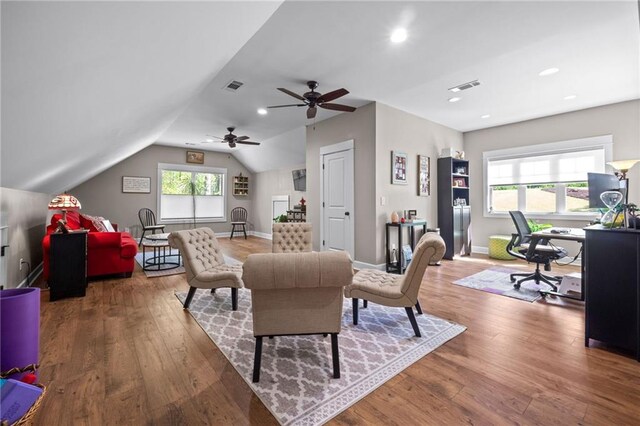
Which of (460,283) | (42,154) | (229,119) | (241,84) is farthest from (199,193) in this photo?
(460,283)

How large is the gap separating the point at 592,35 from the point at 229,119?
530cm

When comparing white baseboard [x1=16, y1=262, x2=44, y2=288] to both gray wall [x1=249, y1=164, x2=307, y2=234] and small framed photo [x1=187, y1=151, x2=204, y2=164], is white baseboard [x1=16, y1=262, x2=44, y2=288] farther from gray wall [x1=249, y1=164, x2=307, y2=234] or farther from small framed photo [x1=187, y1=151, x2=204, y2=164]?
gray wall [x1=249, y1=164, x2=307, y2=234]

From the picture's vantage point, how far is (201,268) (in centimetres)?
303

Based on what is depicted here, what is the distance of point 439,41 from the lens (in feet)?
9.25

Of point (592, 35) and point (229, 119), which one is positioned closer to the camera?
point (592, 35)

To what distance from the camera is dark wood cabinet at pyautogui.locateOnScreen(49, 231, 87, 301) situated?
3266mm

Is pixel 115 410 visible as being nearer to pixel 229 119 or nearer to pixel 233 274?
pixel 233 274

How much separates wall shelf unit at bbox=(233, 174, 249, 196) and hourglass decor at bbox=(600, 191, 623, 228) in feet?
29.2

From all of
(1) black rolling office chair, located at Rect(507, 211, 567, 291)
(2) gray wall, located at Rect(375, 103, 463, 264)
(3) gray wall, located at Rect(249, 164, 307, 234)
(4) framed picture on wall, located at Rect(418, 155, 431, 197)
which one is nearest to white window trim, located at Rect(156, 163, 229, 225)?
(3) gray wall, located at Rect(249, 164, 307, 234)

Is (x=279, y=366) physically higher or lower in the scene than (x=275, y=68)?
lower

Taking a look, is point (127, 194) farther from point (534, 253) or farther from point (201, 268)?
point (534, 253)

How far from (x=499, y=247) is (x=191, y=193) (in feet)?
27.2

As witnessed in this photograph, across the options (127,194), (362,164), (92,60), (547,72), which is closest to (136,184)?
(127,194)

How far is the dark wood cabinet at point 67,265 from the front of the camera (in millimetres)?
3266
